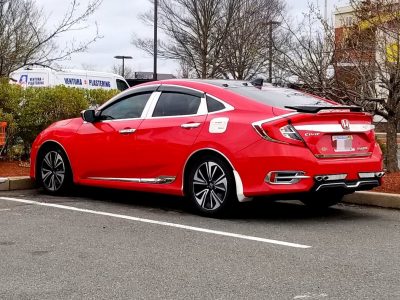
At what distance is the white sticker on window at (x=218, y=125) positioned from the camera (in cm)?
686

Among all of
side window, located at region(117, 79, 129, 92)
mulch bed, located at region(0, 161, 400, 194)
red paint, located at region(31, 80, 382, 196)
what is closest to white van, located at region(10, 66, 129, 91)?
side window, located at region(117, 79, 129, 92)

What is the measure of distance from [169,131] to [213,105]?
64 cm

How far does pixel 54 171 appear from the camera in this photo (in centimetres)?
868

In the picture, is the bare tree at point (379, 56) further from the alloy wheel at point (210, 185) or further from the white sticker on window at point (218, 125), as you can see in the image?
the alloy wheel at point (210, 185)

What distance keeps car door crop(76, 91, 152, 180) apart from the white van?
849 cm

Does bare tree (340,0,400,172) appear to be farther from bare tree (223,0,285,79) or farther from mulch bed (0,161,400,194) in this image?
bare tree (223,0,285,79)

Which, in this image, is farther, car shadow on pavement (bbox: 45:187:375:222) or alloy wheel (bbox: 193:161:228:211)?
car shadow on pavement (bbox: 45:187:375:222)

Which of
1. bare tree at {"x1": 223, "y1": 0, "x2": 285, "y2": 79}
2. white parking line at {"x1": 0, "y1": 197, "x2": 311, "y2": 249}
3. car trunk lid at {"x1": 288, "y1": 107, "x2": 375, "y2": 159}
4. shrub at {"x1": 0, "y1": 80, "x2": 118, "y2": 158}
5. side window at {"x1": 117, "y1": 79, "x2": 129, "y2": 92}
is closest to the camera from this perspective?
white parking line at {"x1": 0, "y1": 197, "x2": 311, "y2": 249}

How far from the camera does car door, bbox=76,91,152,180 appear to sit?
25.5ft

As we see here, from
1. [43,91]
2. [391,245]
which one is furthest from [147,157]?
[43,91]

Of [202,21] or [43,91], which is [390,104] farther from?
[202,21]

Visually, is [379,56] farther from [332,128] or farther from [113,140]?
[113,140]

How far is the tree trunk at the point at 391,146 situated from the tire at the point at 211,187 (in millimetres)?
4109

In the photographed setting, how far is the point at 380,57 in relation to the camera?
1001 centimetres
